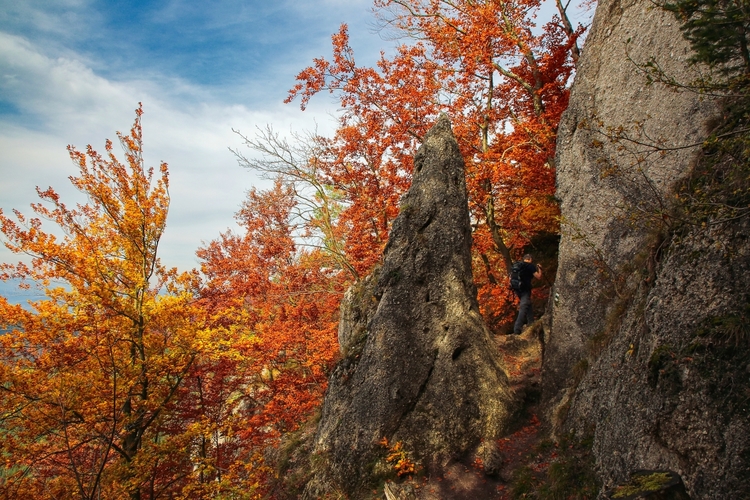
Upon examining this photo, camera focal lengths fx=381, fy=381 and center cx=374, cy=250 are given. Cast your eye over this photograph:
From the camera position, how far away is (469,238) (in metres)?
11.1

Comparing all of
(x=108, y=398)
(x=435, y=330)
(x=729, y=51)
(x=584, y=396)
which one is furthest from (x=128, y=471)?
(x=729, y=51)

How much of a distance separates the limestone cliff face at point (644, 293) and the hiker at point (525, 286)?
7.55 feet

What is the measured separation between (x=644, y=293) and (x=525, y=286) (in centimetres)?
623

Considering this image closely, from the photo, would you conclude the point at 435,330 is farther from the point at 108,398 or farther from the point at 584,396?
the point at 108,398

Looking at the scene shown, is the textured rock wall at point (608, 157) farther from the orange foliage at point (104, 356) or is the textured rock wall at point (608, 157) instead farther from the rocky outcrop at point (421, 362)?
the orange foliage at point (104, 356)

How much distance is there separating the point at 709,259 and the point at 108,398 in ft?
41.9

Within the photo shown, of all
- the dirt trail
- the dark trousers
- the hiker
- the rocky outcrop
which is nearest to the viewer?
the dirt trail

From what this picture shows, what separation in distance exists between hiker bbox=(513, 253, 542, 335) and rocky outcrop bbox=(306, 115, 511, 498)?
6.75 ft

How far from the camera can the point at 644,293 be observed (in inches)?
236

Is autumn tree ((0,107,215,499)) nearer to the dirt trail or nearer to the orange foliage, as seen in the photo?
the orange foliage

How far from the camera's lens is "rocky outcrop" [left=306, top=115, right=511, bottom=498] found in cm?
927

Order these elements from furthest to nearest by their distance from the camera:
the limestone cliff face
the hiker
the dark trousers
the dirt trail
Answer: the dark trousers
the hiker
the dirt trail
the limestone cliff face

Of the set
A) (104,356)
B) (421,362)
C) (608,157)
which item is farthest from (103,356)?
(608,157)

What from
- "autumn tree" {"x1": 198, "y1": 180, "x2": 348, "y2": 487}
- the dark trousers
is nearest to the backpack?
the dark trousers
